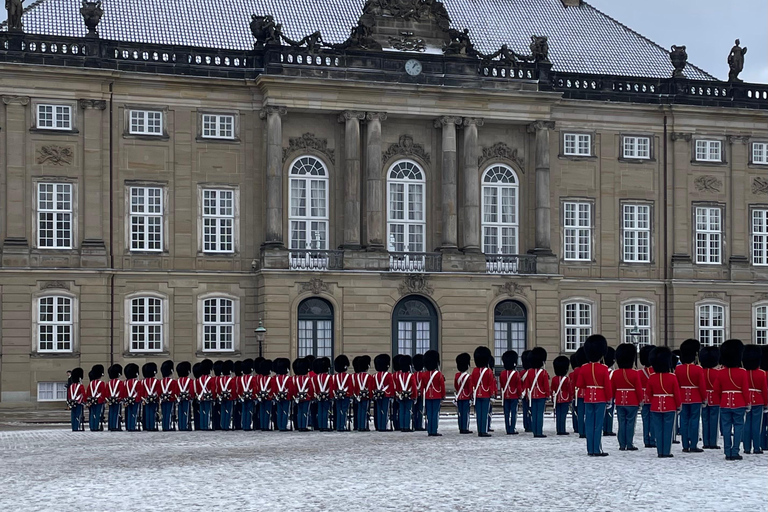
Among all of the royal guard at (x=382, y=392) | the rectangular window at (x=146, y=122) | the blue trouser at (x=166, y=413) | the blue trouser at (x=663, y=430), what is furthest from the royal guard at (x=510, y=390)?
the rectangular window at (x=146, y=122)

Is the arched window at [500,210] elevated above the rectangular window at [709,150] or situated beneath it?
situated beneath

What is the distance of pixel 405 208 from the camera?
164ft

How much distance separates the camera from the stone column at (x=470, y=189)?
163ft

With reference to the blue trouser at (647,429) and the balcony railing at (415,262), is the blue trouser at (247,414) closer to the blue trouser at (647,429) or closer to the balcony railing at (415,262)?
the blue trouser at (647,429)

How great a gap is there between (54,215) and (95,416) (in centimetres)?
1359

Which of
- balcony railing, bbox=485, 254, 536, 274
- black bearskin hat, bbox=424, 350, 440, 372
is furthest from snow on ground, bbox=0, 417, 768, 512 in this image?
balcony railing, bbox=485, 254, 536, 274

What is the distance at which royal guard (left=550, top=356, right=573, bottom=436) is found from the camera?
29.6 metres

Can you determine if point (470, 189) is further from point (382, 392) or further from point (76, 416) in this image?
point (76, 416)

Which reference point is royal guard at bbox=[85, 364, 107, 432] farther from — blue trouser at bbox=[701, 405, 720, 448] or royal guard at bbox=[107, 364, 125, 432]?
blue trouser at bbox=[701, 405, 720, 448]

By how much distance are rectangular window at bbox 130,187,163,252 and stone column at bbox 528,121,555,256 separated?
1348 centimetres

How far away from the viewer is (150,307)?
1870 inches

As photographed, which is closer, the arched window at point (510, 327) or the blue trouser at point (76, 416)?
the blue trouser at point (76, 416)

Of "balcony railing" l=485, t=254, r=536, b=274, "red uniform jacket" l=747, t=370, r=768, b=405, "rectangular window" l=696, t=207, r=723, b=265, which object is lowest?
"red uniform jacket" l=747, t=370, r=768, b=405

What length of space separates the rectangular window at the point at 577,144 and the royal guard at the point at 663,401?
28.9 meters
